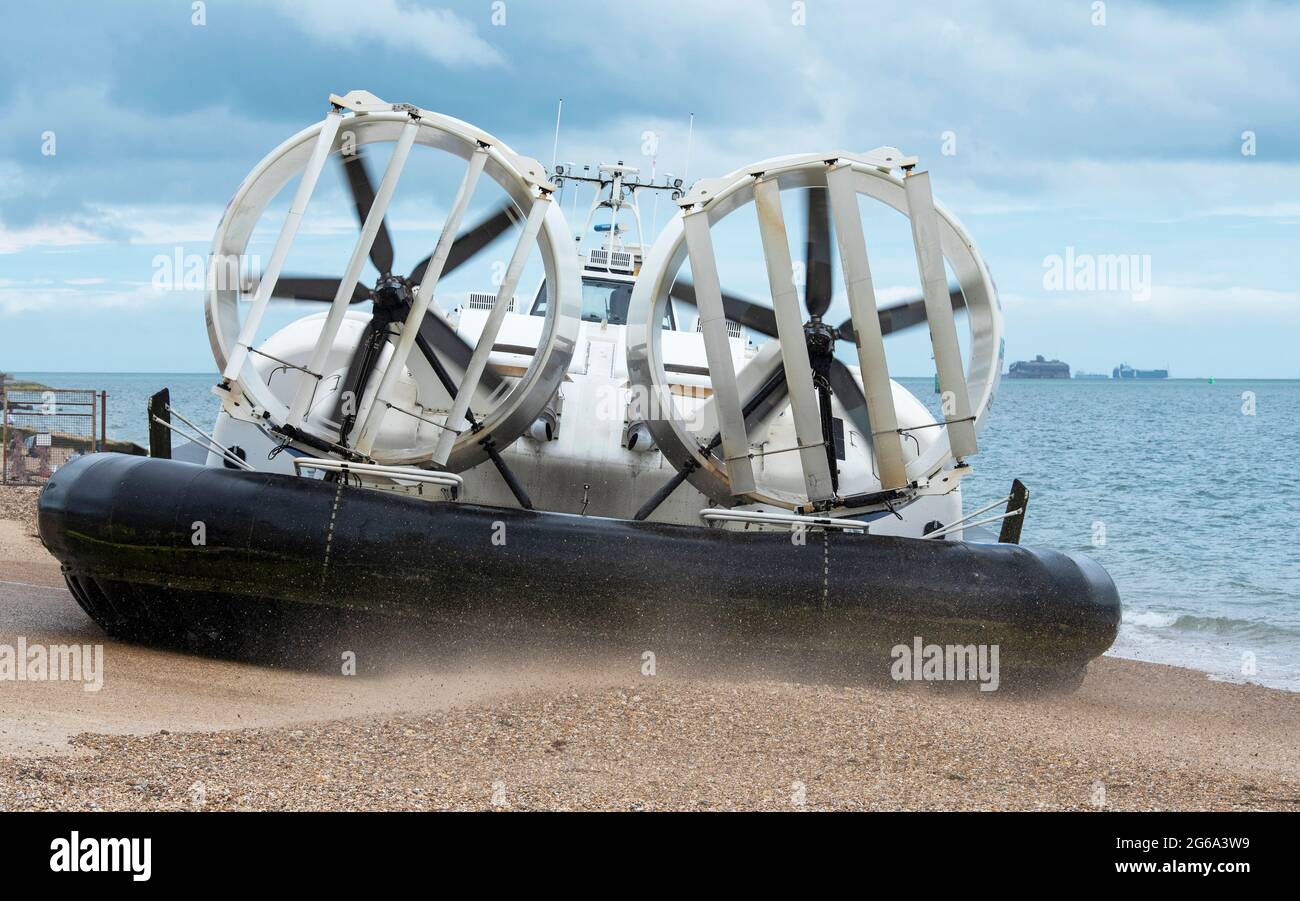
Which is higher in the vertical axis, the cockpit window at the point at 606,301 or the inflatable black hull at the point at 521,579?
the cockpit window at the point at 606,301

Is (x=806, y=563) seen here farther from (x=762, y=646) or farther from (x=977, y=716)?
(x=977, y=716)

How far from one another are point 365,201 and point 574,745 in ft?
11.6

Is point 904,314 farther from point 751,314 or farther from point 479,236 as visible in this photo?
point 479,236

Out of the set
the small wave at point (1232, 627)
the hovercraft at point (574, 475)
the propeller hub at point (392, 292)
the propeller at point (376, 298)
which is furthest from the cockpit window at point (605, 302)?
the small wave at point (1232, 627)

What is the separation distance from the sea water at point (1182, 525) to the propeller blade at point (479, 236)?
4231 millimetres

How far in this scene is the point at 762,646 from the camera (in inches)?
257

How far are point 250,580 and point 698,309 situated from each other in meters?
2.67

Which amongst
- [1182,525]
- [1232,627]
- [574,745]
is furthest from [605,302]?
[1182,525]

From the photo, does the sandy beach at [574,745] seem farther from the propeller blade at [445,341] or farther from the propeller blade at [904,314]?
the propeller blade at [904,314]

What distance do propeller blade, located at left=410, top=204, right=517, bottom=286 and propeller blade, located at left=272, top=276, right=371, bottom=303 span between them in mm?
523

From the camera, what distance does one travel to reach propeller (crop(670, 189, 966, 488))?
744 centimetres

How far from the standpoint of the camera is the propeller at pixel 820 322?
24.4ft

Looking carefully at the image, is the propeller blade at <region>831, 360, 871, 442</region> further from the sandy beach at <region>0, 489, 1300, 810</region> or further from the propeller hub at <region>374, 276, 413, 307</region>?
the propeller hub at <region>374, 276, 413, 307</region>

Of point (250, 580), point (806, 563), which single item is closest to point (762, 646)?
point (806, 563)
